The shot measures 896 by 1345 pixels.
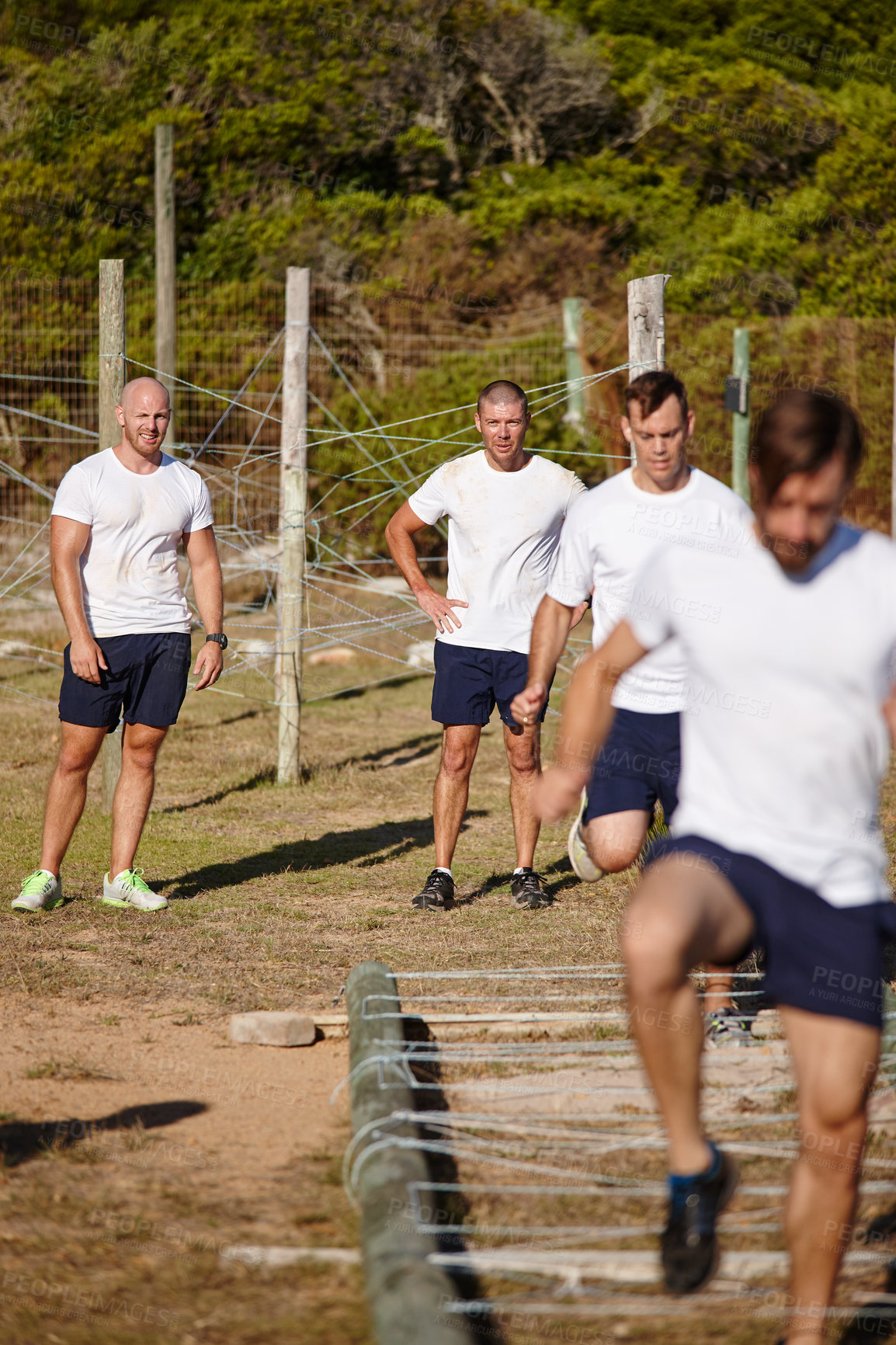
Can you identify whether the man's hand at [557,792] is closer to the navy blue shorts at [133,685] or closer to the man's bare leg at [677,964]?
the man's bare leg at [677,964]

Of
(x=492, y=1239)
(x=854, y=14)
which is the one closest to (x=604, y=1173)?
(x=492, y=1239)

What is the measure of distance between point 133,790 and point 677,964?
3614 millimetres

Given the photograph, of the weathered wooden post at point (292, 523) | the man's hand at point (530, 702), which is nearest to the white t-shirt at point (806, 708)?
the man's hand at point (530, 702)

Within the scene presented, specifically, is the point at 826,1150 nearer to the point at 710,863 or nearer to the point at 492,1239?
the point at 710,863

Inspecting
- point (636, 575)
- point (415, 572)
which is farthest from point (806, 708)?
point (415, 572)

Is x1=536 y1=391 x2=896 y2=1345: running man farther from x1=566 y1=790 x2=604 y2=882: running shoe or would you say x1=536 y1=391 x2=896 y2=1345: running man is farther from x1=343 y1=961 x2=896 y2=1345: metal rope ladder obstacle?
x1=566 y1=790 x2=604 y2=882: running shoe

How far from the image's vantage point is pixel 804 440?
2.42 metres

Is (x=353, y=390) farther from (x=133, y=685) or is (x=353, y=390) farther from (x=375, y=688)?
(x=133, y=685)

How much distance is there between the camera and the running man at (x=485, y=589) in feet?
18.7

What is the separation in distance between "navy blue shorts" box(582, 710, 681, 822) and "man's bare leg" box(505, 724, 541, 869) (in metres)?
1.48

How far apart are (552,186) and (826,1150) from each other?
2159 cm

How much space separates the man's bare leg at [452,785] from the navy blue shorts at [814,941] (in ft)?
10.9

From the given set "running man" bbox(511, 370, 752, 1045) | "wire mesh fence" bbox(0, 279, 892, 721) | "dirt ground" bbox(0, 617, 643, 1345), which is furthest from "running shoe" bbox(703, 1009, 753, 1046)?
"wire mesh fence" bbox(0, 279, 892, 721)

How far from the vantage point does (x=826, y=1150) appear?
2428 mm
